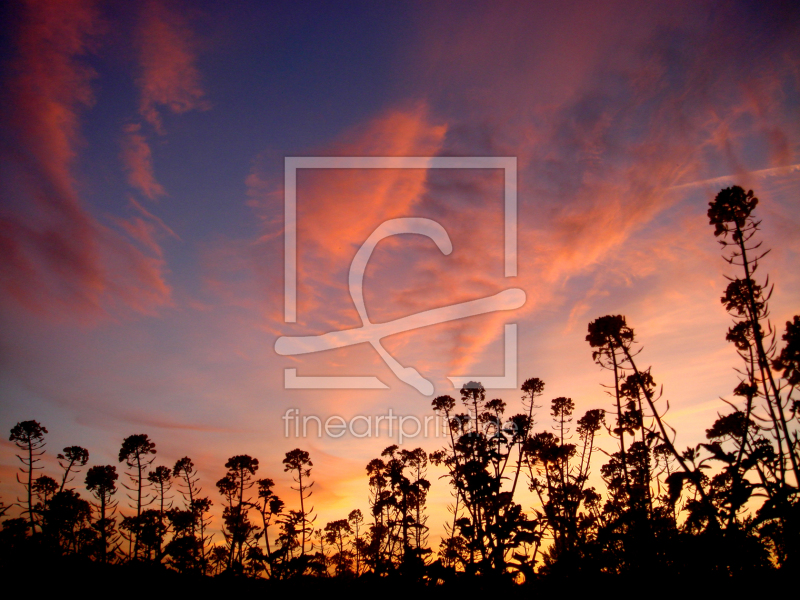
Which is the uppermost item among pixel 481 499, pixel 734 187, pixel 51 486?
pixel 734 187

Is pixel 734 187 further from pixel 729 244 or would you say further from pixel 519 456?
pixel 519 456

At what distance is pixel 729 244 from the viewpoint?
9352mm

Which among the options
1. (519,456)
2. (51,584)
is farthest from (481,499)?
(519,456)

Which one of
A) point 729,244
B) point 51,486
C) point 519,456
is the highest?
point 729,244

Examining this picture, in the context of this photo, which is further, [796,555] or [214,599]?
[214,599]

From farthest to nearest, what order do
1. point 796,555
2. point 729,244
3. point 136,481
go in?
point 136,481, point 729,244, point 796,555

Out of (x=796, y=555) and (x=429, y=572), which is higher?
(x=796, y=555)

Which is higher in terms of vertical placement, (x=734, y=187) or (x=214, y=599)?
(x=734, y=187)

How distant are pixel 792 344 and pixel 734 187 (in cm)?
596

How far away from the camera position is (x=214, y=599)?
4.52 metres

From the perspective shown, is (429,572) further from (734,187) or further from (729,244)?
(734,187)

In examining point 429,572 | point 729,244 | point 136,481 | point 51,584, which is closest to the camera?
point 429,572

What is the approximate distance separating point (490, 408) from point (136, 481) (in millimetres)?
28178

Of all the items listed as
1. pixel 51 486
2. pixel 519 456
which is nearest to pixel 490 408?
pixel 519 456
